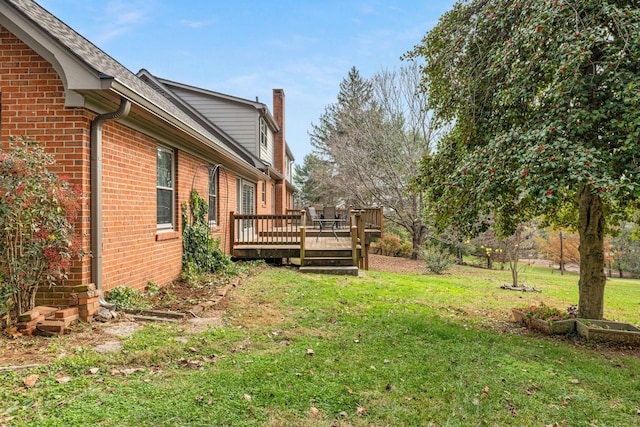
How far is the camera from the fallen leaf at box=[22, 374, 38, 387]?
2894mm

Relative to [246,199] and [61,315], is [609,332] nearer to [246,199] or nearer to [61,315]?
[61,315]

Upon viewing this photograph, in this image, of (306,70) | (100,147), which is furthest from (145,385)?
(306,70)

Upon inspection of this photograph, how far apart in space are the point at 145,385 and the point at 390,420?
1.94m

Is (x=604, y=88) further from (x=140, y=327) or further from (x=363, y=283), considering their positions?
(x=140, y=327)

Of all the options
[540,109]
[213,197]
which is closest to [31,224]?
[213,197]

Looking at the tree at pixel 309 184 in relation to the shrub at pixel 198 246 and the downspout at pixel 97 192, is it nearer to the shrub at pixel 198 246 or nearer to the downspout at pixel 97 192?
the shrub at pixel 198 246

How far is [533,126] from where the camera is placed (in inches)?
188

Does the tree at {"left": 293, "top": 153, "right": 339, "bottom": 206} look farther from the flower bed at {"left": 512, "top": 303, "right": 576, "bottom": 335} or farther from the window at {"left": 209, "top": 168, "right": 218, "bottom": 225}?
the flower bed at {"left": 512, "top": 303, "right": 576, "bottom": 335}

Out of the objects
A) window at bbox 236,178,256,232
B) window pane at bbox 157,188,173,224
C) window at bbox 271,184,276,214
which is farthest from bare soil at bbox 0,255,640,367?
window at bbox 271,184,276,214

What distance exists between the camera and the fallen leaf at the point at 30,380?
2894mm

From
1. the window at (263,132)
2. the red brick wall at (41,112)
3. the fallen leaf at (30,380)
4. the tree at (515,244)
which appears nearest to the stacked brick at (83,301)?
the red brick wall at (41,112)

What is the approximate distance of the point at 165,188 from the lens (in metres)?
7.00

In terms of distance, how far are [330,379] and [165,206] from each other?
5.11 meters

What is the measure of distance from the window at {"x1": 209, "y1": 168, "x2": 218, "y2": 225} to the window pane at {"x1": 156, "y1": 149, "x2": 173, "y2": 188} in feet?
7.71
